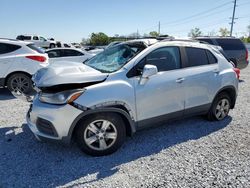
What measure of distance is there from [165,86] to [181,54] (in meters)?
0.72

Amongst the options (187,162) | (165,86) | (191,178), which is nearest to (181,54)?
(165,86)

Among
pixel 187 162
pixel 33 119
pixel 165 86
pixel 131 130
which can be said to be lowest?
pixel 187 162

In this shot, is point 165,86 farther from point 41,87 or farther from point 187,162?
point 41,87

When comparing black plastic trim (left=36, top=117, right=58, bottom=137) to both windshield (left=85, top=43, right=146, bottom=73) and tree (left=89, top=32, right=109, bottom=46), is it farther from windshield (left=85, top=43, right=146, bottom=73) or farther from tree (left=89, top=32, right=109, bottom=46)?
tree (left=89, top=32, right=109, bottom=46)

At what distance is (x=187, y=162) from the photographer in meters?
2.95

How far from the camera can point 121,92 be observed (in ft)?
9.77

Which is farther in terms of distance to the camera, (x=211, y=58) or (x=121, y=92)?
(x=211, y=58)

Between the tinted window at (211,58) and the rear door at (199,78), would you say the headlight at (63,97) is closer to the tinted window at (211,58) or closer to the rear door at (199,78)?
the rear door at (199,78)

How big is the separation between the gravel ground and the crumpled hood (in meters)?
1.10

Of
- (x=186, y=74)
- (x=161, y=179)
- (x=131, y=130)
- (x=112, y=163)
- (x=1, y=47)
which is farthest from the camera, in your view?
(x=1, y=47)

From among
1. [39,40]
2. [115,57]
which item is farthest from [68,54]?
[39,40]

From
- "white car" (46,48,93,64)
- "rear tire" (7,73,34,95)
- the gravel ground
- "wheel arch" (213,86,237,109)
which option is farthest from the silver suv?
"white car" (46,48,93,64)

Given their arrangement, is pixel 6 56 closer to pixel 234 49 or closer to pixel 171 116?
pixel 171 116

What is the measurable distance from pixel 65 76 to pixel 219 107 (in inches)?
123
